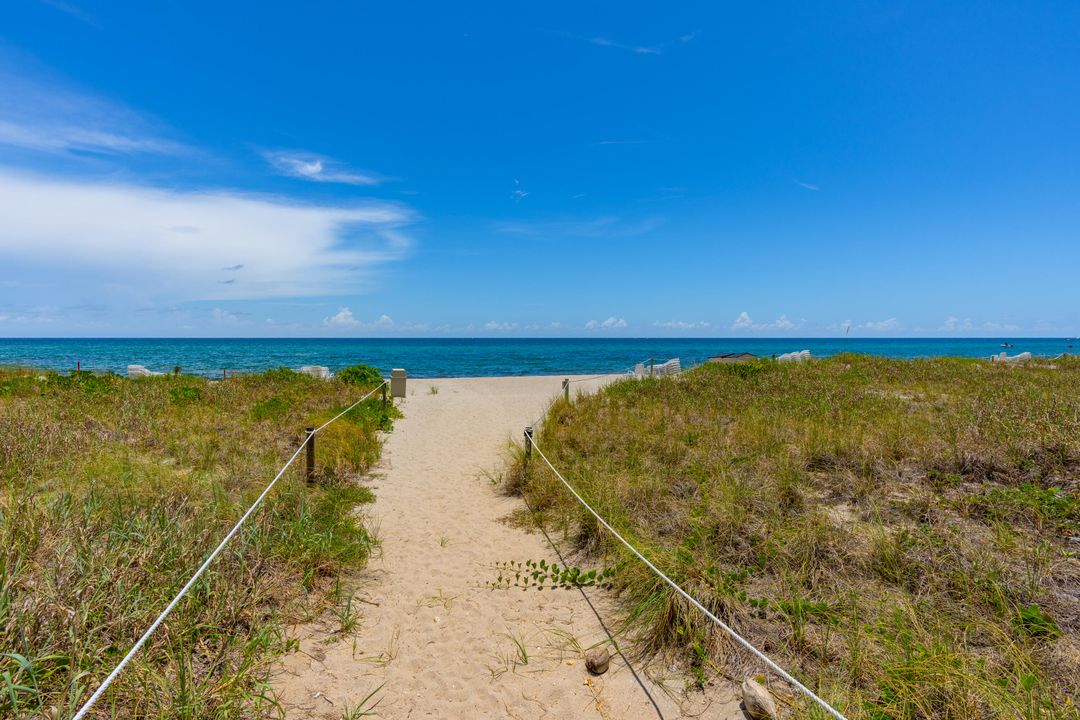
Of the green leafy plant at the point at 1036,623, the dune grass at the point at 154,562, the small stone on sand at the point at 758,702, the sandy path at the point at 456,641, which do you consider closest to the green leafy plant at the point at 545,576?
the sandy path at the point at 456,641

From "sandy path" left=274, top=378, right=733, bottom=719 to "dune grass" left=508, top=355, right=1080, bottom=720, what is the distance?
0.54m

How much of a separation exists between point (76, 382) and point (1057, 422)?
23083 mm

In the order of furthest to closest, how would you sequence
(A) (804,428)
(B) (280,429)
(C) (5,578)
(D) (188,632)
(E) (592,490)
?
(B) (280,429)
(A) (804,428)
(E) (592,490)
(D) (188,632)
(C) (5,578)

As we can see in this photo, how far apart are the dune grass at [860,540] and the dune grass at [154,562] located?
305 centimetres

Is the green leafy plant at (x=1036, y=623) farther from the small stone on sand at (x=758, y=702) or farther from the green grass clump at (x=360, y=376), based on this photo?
the green grass clump at (x=360, y=376)

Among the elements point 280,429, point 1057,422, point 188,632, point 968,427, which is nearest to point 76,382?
point 280,429

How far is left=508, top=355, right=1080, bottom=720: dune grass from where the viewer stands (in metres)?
3.37

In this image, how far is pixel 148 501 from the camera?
542 cm

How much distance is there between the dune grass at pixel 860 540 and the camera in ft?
11.0

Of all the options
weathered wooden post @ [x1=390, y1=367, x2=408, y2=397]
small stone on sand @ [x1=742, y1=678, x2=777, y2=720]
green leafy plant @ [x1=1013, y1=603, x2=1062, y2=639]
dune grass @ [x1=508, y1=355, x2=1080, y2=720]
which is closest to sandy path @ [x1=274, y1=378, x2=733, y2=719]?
small stone on sand @ [x1=742, y1=678, x2=777, y2=720]

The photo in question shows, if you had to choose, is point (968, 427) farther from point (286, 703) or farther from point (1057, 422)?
point (286, 703)

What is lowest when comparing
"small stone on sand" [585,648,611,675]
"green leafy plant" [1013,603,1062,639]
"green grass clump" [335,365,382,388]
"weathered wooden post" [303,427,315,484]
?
"small stone on sand" [585,648,611,675]

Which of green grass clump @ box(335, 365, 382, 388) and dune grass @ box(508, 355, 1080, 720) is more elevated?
green grass clump @ box(335, 365, 382, 388)

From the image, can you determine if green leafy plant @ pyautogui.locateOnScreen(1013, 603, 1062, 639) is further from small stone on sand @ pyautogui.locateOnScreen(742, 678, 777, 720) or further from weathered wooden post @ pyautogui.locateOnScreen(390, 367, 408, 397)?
weathered wooden post @ pyautogui.locateOnScreen(390, 367, 408, 397)
